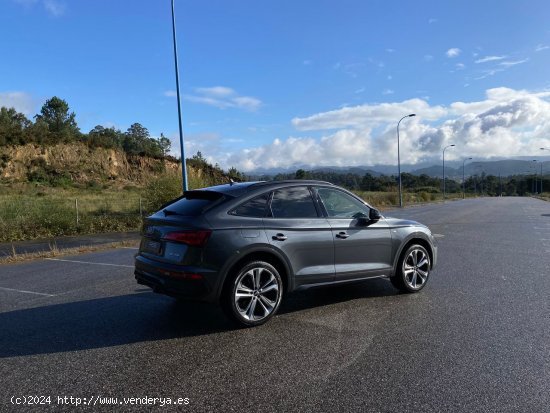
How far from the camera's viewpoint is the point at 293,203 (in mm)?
5840

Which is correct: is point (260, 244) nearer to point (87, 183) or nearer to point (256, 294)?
point (256, 294)

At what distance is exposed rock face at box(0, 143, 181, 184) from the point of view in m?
45.7

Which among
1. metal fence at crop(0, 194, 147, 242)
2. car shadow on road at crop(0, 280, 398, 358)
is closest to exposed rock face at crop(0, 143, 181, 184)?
metal fence at crop(0, 194, 147, 242)

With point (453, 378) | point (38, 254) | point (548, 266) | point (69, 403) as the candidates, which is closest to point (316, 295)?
point (453, 378)

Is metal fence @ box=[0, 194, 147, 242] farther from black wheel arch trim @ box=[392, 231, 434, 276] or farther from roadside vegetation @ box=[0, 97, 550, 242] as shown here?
black wheel arch trim @ box=[392, 231, 434, 276]

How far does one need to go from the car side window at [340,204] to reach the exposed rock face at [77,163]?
37.4 m

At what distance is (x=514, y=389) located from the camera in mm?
3693

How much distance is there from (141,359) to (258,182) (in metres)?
2.52

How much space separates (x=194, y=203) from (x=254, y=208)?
713 millimetres

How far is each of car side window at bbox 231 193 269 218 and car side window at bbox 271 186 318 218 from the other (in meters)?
0.12

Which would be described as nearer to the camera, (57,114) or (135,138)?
(57,114)

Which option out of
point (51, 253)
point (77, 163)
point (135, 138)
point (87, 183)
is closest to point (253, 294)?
point (51, 253)

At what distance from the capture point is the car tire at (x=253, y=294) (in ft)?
16.8

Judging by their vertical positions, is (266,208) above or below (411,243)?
above
